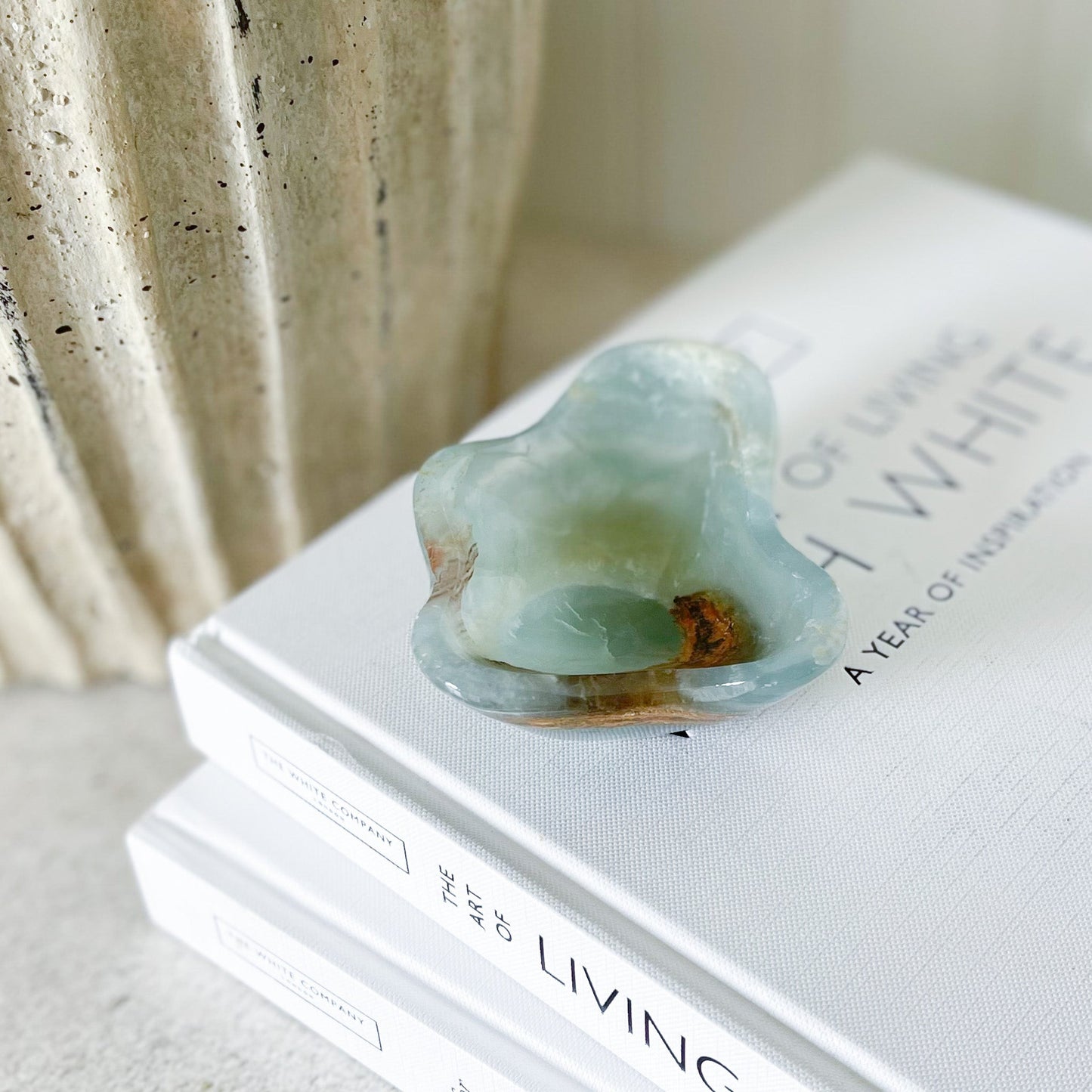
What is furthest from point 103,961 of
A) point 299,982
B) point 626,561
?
point 626,561

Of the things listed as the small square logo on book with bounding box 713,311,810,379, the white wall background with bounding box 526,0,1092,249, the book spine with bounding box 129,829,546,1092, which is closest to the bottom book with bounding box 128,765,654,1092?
the book spine with bounding box 129,829,546,1092

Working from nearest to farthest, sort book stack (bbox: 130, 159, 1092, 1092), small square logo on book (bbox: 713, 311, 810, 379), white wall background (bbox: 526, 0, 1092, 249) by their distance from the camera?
book stack (bbox: 130, 159, 1092, 1092), small square logo on book (bbox: 713, 311, 810, 379), white wall background (bbox: 526, 0, 1092, 249)

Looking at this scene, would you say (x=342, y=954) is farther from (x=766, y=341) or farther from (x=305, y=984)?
(x=766, y=341)

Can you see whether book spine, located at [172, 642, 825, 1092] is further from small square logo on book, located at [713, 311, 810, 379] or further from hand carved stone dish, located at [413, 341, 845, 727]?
small square logo on book, located at [713, 311, 810, 379]

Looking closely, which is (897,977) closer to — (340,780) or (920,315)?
(340,780)

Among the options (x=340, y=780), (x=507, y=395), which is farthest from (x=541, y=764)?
(x=507, y=395)

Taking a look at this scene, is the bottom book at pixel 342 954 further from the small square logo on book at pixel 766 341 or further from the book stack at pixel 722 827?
the small square logo on book at pixel 766 341

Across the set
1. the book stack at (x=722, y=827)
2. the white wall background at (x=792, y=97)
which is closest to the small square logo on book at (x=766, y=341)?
the book stack at (x=722, y=827)
